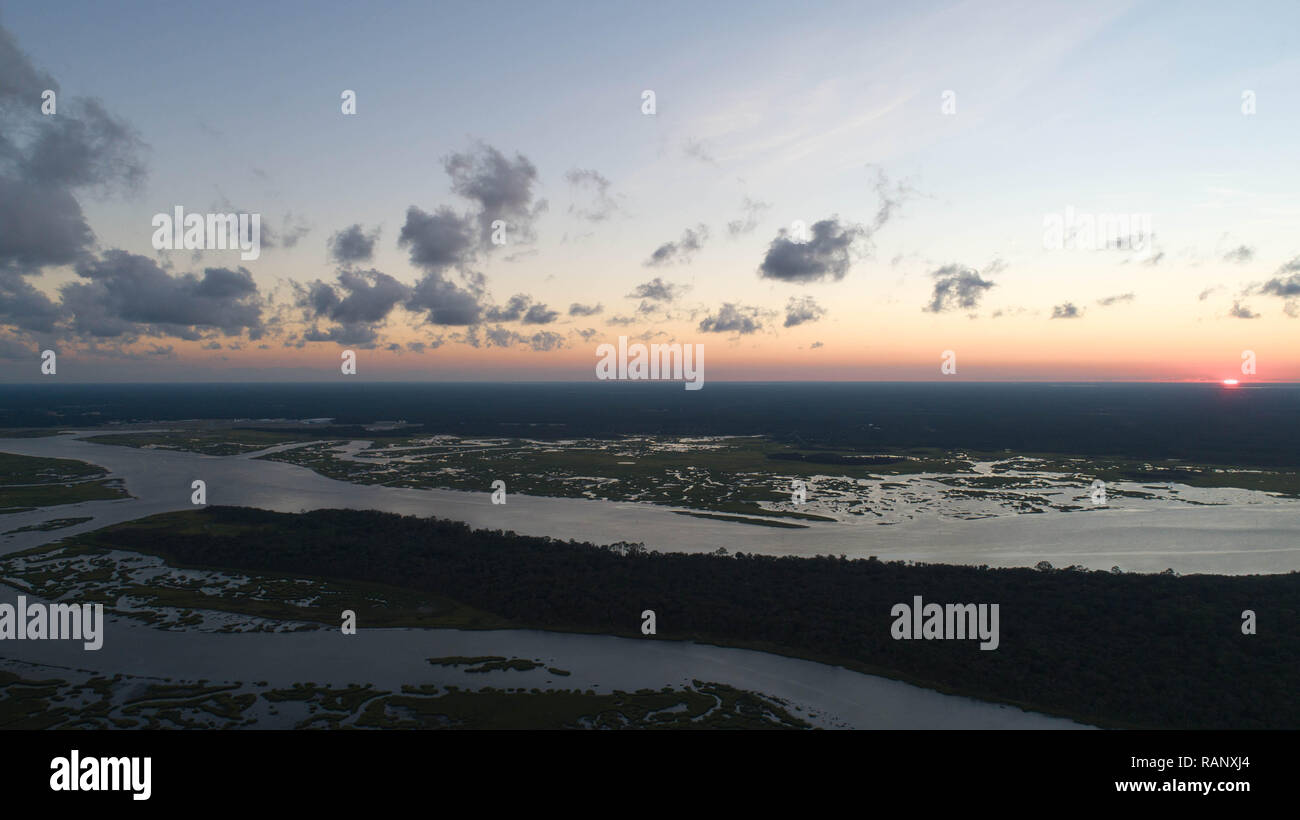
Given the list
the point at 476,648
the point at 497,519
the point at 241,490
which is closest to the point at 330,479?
the point at 241,490

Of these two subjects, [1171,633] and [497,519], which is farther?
[497,519]

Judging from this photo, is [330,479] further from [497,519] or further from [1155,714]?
[1155,714]

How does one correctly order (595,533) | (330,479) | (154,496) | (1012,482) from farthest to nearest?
1. (330,479)
2. (1012,482)
3. (154,496)
4. (595,533)

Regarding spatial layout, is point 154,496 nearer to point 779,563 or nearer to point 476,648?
point 476,648

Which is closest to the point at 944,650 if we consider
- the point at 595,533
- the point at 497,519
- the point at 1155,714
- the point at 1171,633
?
the point at 1155,714

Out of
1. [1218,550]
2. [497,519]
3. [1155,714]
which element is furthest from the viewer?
[497,519]

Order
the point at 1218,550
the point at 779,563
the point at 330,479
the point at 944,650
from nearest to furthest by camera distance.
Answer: the point at 944,650 → the point at 779,563 → the point at 1218,550 → the point at 330,479
